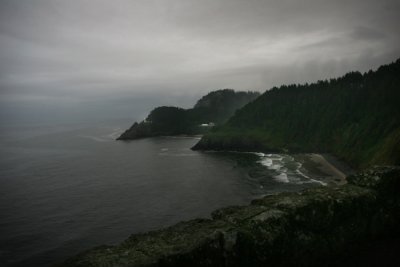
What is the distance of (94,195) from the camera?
3036 inches

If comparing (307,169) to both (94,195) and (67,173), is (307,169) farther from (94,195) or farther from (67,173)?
(67,173)

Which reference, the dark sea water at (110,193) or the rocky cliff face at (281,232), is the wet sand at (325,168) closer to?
the dark sea water at (110,193)

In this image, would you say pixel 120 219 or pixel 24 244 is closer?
pixel 24 244

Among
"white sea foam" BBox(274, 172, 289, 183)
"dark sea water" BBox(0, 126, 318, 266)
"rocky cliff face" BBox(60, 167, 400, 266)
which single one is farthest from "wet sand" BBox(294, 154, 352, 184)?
"rocky cliff face" BBox(60, 167, 400, 266)

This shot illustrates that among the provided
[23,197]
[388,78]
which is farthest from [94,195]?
[388,78]

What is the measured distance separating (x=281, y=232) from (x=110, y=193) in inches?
2310

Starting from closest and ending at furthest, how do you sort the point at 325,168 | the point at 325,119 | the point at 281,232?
the point at 281,232 → the point at 325,168 → the point at 325,119

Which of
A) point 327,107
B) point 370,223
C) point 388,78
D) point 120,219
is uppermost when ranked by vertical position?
point 388,78

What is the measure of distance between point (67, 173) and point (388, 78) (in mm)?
149223

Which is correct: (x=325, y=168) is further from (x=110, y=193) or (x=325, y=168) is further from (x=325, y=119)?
(x=110, y=193)

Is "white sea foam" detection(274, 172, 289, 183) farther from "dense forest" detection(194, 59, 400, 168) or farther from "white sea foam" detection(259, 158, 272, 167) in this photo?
"dense forest" detection(194, 59, 400, 168)

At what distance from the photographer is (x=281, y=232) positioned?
2742cm

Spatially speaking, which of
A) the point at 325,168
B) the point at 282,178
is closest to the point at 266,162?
the point at 325,168

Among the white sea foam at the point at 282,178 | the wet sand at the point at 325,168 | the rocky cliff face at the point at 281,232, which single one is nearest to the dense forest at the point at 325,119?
the wet sand at the point at 325,168
